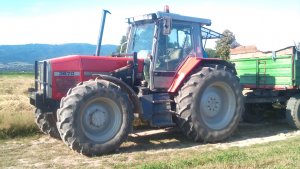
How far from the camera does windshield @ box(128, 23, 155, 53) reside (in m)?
8.84

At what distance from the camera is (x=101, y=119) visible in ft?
24.7

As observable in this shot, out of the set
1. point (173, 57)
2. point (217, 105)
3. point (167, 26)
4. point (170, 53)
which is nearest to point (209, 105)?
point (217, 105)

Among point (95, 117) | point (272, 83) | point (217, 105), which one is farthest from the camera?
point (272, 83)

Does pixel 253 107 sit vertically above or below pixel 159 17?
below

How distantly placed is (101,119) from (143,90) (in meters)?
1.24

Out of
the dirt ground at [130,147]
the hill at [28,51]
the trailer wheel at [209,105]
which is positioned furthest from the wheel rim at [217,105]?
the hill at [28,51]

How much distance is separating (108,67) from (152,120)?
140cm

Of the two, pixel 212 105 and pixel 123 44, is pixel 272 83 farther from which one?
pixel 123 44

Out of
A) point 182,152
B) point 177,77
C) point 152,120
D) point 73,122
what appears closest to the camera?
point 73,122

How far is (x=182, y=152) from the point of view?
7570mm

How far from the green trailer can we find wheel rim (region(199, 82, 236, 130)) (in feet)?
5.14

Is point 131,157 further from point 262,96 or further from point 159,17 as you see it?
point 262,96

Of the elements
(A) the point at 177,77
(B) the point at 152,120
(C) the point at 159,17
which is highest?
(C) the point at 159,17

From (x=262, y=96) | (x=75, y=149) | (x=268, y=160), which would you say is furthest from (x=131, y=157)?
(x=262, y=96)
